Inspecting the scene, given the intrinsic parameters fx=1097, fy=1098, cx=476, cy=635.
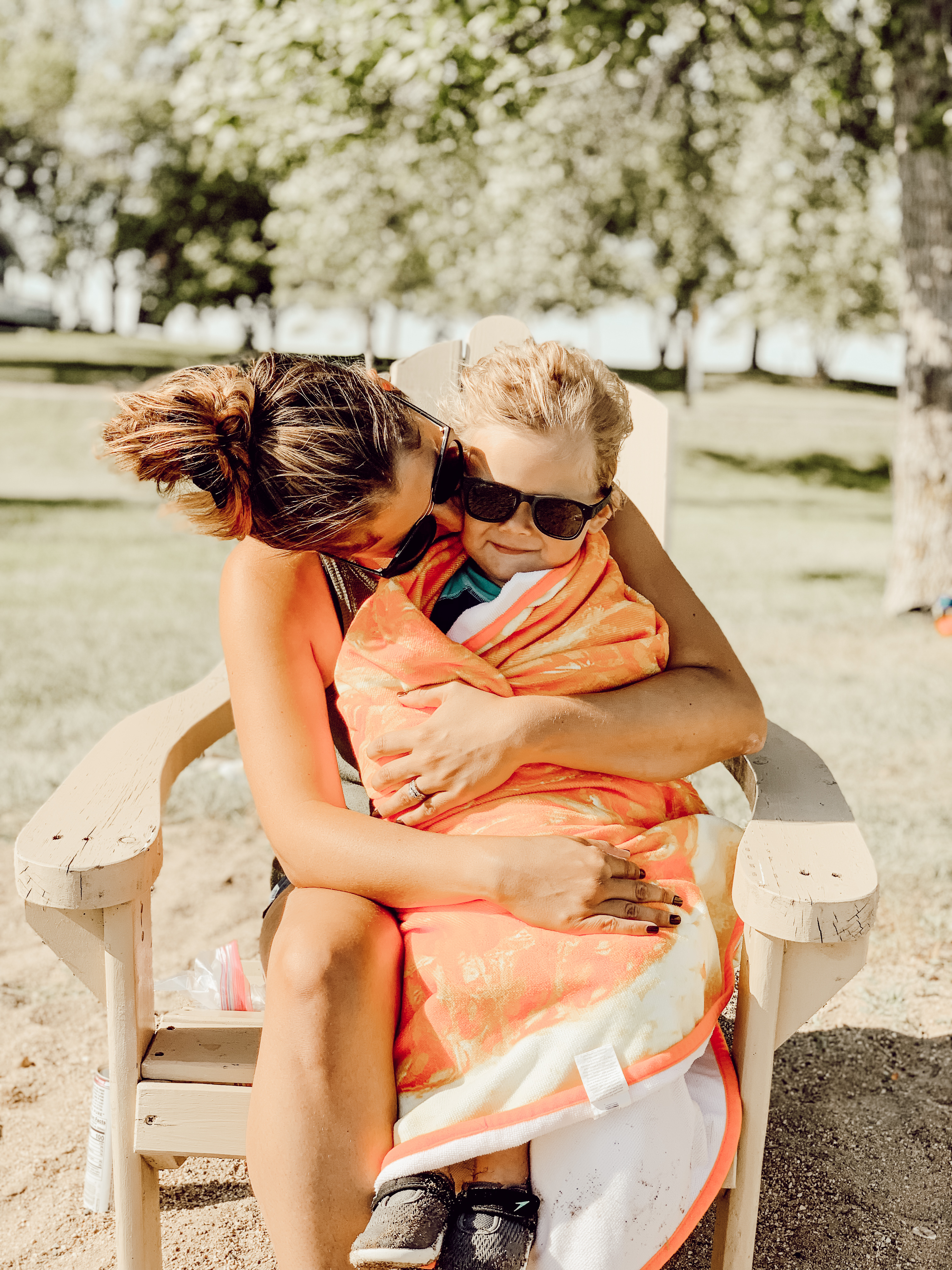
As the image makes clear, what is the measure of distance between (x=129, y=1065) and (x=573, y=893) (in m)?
0.71

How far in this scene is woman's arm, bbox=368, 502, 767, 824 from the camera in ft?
5.32

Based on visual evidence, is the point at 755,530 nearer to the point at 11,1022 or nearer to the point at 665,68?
the point at 665,68

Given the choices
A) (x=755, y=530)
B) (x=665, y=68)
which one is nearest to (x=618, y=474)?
(x=665, y=68)

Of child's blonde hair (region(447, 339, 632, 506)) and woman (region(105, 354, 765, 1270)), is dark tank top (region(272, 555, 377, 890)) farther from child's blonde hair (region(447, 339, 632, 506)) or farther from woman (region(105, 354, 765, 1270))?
child's blonde hair (region(447, 339, 632, 506))

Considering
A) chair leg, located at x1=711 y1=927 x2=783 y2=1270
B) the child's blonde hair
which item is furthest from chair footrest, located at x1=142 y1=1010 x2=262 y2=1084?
the child's blonde hair

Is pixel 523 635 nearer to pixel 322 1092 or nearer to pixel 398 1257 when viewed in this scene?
pixel 322 1092

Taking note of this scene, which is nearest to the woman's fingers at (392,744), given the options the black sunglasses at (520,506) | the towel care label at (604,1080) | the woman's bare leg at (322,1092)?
the woman's bare leg at (322,1092)

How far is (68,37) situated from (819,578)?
3268 centimetres

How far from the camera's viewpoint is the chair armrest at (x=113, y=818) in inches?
58.9

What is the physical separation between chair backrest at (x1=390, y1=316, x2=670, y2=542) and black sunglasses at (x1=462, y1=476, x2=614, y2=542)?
0.76 m

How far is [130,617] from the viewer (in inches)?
264

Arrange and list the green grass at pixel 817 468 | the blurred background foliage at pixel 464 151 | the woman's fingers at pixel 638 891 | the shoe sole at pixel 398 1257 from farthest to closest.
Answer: the green grass at pixel 817 468 < the blurred background foliage at pixel 464 151 < the woman's fingers at pixel 638 891 < the shoe sole at pixel 398 1257

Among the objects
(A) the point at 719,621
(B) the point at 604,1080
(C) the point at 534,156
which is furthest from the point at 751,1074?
(C) the point at 534,156

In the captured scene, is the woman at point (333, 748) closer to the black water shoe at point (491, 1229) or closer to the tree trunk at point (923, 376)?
the black water shoe at point (491, 1229)
